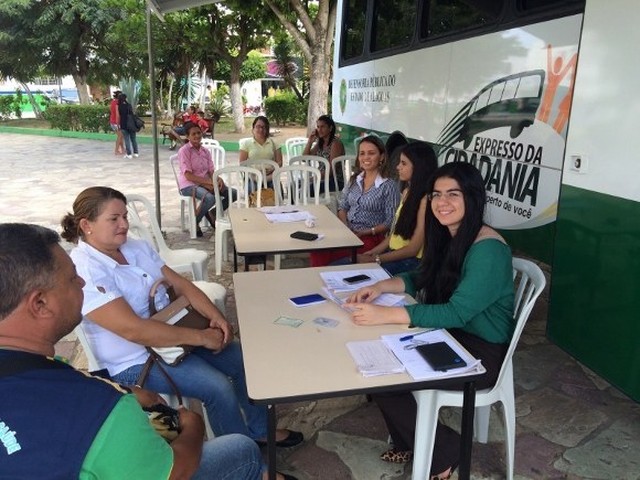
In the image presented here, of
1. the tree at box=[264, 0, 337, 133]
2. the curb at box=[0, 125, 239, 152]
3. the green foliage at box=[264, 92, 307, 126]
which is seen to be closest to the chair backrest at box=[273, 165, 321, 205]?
the tree at box=[264, 0, 337, 133]

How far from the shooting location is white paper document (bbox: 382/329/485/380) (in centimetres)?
166

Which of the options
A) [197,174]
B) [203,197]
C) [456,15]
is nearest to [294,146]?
[197,174]

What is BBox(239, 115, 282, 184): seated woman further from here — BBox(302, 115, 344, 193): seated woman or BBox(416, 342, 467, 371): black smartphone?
BBox(416, 342, 467, 371): black smartphone

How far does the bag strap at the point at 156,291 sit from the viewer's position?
2.30 metres

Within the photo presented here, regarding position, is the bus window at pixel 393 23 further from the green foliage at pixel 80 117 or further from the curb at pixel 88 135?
the green foliage at pixel 80 117

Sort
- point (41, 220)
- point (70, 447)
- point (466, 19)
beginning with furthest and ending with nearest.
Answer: point (41, 220) → point (466, 19) → point (70, 447)

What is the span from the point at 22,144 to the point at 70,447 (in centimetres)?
1770

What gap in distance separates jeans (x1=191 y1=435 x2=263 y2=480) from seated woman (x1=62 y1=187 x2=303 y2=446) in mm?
471

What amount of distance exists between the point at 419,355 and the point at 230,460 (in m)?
0.68

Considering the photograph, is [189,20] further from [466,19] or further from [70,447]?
[70,447]

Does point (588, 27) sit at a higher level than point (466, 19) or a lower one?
lower

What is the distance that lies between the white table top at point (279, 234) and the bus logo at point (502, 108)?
1.18 meters

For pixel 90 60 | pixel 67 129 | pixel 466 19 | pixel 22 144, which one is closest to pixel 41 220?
pixel 466 19

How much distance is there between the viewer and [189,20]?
16.0 m
